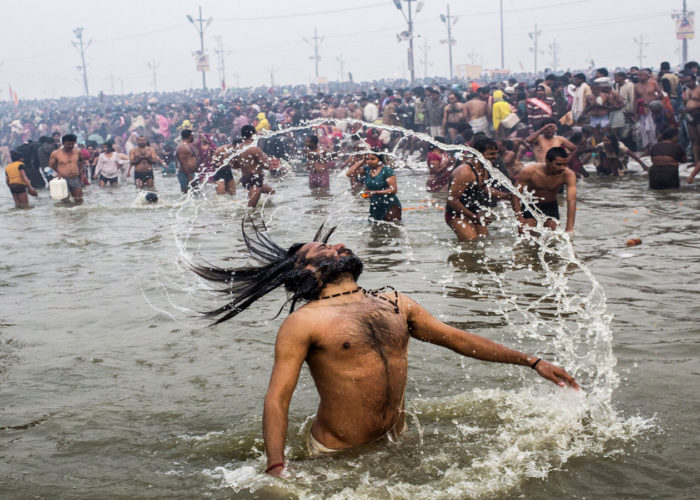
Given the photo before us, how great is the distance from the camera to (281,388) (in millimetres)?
3201

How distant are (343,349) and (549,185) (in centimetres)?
619

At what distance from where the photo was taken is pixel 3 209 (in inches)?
674

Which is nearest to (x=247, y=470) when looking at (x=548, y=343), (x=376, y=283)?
(x=548, y=343)

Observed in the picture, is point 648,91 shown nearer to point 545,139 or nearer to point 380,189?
point 545,139

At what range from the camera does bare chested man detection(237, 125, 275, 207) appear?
13.7 metres

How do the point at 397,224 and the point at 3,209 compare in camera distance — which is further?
the point at 3,209

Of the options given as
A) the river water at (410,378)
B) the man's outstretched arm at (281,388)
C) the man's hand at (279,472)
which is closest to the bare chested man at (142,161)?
the river water at (410,378)

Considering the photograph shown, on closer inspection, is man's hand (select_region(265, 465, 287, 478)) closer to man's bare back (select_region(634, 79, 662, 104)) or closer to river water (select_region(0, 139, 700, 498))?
river water (select_region(0, 139, 700, 498))

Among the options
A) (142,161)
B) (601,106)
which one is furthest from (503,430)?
(142,161)

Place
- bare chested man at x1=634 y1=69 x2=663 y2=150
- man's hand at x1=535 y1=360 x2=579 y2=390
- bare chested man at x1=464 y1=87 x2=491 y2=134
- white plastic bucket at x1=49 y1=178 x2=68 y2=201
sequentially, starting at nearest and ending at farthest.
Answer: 1. man's hand at x1=535 y1=360 x2=579 y2=390
2. bare chested man at x1=634 y1=69 x2=663 y2=150
3. white plastic bucket at x1=49 y1=178 x2=68 y2=201
4. bare chested man at x1=464 y1=87 x2=491 y2=134

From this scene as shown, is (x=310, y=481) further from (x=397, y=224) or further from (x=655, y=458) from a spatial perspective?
(x=397, y=224)

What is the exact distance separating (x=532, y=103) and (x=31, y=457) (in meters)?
15.1

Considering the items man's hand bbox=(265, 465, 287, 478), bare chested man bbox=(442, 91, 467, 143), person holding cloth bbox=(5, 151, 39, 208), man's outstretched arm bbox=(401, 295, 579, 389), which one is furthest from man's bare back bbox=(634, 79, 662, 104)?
man's hand bbox=(265, 465, 287, 478)

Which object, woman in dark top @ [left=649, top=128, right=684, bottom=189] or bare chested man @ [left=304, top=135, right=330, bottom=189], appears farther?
bare chested man @ [left=304, top=135, right=330, bottom=189]
